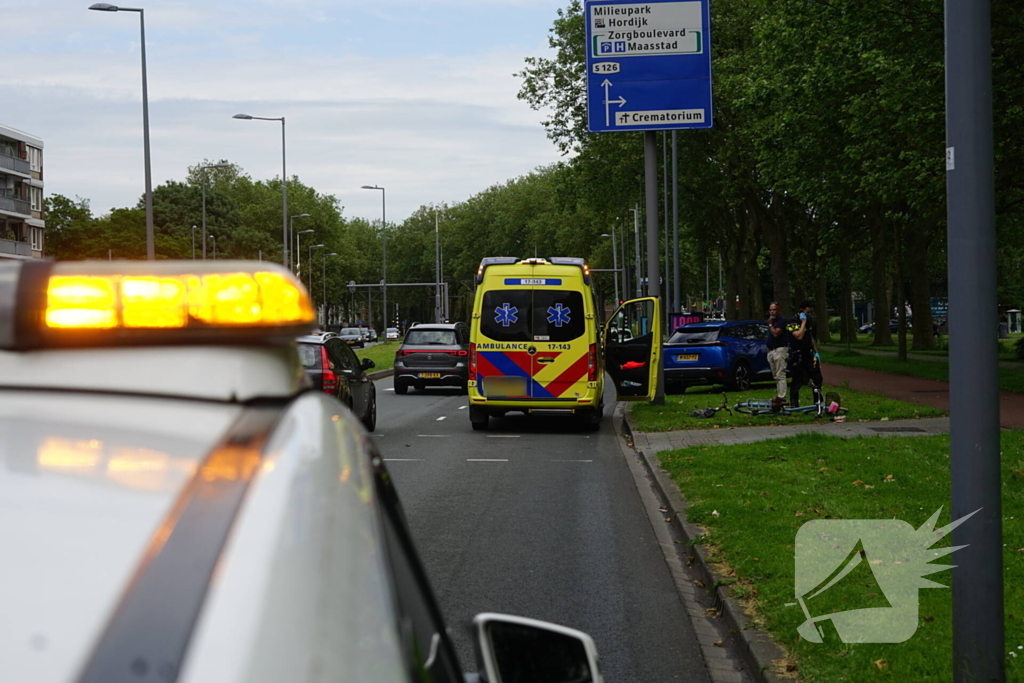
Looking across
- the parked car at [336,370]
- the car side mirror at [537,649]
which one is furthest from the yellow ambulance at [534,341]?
the car side mirror at [537,649]

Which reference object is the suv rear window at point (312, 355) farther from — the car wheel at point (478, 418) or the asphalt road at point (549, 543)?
the car wheel at point (478, 418)

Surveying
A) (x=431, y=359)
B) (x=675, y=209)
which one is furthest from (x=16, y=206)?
(x=431, y=359)

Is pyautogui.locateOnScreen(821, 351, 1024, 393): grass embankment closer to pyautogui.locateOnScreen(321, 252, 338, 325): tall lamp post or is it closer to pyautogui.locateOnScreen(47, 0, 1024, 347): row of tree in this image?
pyautogui.locateOnScreen(47, 0, 1024, 347): row of tree

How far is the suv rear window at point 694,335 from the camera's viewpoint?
90.6 feet

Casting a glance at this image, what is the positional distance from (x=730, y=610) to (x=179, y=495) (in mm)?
6042

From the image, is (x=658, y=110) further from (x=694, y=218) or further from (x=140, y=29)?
(x=694, y=218)

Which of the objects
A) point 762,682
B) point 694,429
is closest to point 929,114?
point 694,429

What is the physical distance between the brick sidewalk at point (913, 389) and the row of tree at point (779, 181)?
12.4 ft

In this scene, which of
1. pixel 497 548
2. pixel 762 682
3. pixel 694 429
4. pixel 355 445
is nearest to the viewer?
pixel 355 445

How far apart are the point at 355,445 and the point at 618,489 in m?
11.4

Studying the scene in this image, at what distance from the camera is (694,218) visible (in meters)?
57.8

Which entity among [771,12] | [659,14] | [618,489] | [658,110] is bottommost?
[618,489]

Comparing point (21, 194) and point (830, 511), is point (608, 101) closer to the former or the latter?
point (830, 511)

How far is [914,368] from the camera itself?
33.4m
